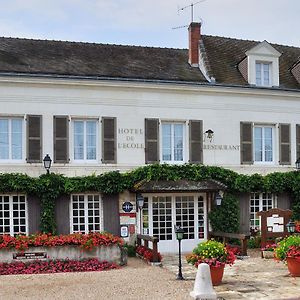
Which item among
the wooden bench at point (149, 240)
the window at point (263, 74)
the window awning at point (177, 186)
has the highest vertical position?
the window at point (263, 74)

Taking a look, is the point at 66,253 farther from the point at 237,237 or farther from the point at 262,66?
the point at 262,66

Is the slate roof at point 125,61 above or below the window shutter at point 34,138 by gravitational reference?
above

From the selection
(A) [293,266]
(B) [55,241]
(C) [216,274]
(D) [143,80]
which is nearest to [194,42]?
(D) [143,80]

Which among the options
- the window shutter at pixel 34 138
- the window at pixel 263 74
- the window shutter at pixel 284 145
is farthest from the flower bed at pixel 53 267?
the window at pixel 263 74

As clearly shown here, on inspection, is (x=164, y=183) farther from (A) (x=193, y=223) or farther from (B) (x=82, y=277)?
(B) (x=82, y=277)

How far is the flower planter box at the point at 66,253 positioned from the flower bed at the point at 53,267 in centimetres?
14

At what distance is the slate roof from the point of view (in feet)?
69.7

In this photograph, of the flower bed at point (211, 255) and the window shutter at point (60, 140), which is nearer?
the flower bed at point (211, 255)

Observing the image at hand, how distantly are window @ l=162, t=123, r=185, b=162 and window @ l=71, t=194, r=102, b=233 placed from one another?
288 centimetres

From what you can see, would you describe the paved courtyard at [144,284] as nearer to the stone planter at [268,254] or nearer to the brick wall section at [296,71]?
the stone planter at [268,254]

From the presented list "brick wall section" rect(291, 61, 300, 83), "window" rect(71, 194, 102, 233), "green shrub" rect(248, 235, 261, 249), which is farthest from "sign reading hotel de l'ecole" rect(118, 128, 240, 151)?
"brick wall section" rect(291, 61, 300, 83)

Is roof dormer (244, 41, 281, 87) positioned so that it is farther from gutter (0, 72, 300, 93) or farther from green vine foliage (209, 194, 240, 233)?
green vine foliage (209, 194, 240, 233)

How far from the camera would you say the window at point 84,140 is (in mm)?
20719

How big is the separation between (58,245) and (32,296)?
152 inches
